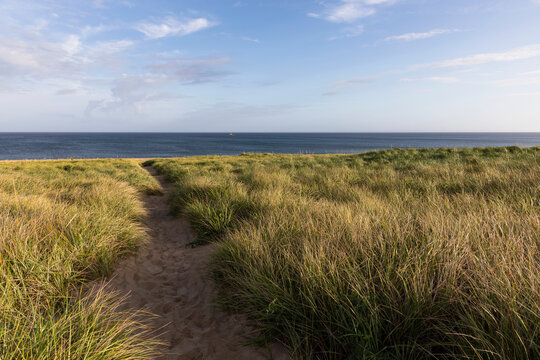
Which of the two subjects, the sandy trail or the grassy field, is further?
the sandy trail

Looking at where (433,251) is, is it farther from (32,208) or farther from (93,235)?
(32,208)

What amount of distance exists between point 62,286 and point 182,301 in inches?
56.8

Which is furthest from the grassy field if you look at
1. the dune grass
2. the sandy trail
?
the dune grass

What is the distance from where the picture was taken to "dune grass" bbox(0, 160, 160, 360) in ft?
6.48

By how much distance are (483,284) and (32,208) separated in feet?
22.3

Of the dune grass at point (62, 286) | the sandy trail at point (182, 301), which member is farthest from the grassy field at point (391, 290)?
the dune grass at point (62, 286)

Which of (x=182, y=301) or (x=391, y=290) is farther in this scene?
(x=182, y=301)

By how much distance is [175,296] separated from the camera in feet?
12.1

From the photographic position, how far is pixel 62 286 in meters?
3.03

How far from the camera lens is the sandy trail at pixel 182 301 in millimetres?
2611

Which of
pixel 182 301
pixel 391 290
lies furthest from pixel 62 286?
pixel 391 290

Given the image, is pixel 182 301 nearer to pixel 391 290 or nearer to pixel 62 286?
pixel 62 286

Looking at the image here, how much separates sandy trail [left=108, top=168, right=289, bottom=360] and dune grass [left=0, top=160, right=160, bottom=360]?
26cm

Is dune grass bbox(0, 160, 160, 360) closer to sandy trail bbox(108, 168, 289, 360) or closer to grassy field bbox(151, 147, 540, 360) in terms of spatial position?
sandy trail bbox(108, 168, 289, 360)
